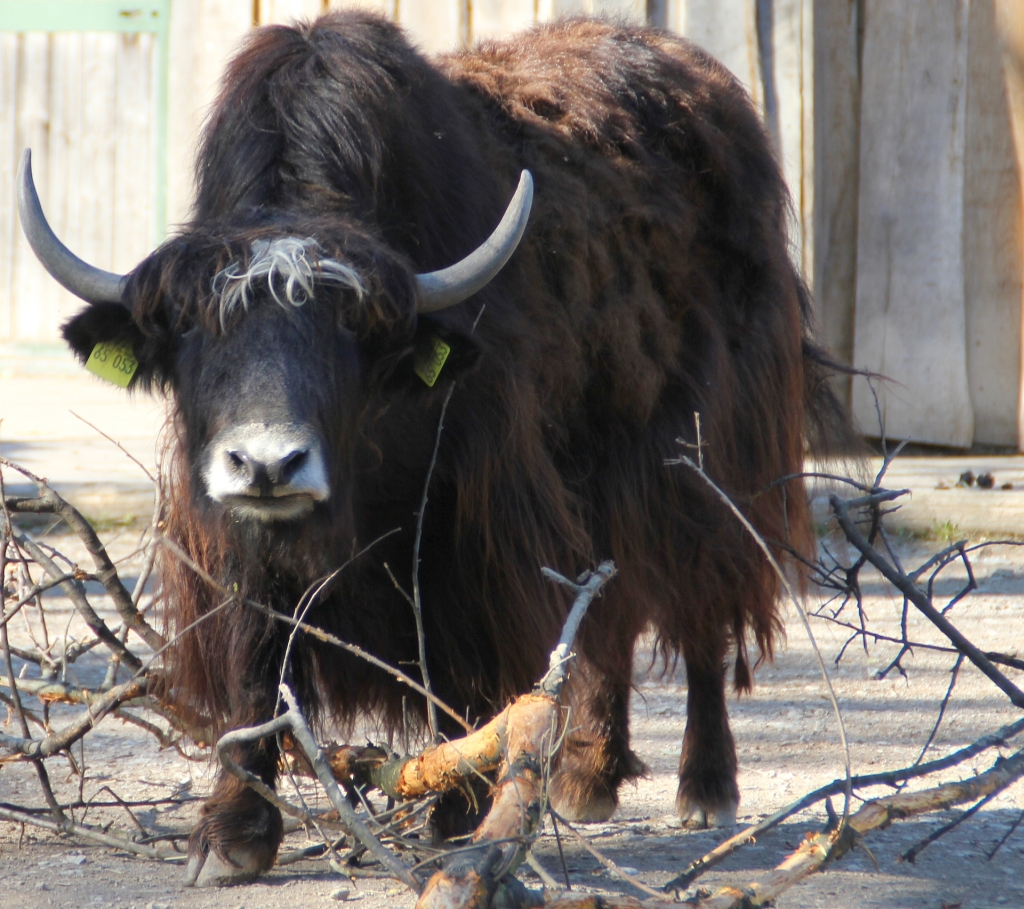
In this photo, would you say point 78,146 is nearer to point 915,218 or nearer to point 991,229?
point 915,218

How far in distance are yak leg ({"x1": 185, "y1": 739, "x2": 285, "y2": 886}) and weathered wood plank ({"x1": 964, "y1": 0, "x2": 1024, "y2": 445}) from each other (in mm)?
4790

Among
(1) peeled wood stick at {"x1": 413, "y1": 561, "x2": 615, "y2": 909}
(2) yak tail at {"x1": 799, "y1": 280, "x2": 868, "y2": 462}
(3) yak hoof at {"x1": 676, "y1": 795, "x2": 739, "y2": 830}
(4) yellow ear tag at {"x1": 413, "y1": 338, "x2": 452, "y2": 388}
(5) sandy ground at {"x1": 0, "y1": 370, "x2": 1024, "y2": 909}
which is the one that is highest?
(4) yellow ear tag at {"x1": 413, "y1": 338, "x2": 452, "y2": 388}

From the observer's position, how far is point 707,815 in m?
3.50

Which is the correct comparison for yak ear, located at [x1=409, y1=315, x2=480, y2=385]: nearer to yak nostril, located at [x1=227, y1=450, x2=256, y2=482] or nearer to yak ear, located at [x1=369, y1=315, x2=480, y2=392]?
yak ear, located at [x1=369, y1=315, x2=480, y2=392]

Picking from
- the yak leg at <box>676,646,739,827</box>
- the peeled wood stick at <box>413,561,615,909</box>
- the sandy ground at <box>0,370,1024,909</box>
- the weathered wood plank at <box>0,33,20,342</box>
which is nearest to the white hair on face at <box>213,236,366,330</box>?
the peeled wood stick at <box>413,561,615,909</box>

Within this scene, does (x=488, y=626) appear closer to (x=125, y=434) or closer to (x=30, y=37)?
(x=125, y=434)

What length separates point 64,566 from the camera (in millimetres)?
5840

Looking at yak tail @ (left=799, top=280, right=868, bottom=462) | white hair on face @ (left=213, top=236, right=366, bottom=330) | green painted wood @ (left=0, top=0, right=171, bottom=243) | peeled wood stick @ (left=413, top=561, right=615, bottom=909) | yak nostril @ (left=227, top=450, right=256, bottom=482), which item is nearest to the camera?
peeled wood stick @ (left=413, top=561, right=615, bottom=909)

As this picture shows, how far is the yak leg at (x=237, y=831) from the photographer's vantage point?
2.82m

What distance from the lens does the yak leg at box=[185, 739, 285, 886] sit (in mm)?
2816

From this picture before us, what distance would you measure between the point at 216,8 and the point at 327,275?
426 centimetres

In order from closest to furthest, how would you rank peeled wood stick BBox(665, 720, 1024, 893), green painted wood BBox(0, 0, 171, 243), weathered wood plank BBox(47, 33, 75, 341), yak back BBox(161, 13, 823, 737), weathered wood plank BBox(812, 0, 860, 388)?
peeled wood stick BBox(665, 720, 1024, 893) < yak back BBox(161, 13, 823, 737) < weathered wood plank BBox(812, 0, 860, 388) < green painted wood BBox(0, 0, 171, 243) < weathered wood plank BBox(47, 33, 75, 341)

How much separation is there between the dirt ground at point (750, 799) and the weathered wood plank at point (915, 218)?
151 cm

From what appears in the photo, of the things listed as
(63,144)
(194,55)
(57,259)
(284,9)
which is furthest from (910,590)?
(63,144)
